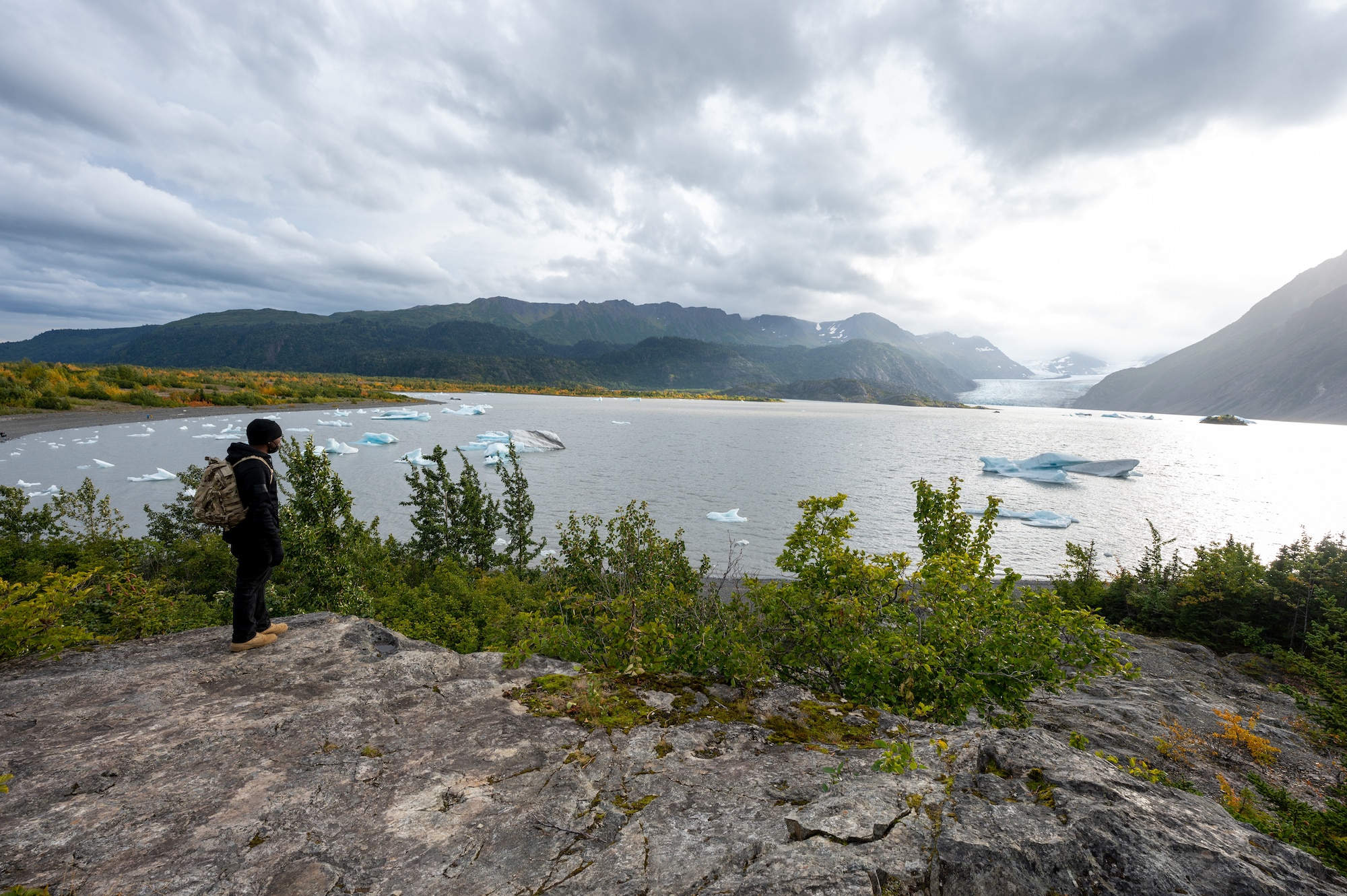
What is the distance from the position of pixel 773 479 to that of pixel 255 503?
43.9m

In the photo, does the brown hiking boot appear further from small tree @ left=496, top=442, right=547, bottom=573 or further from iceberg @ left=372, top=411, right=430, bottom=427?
iceberg @ left=372, top=411, right=430, bottom=427

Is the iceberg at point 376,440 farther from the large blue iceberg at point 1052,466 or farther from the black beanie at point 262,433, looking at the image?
the large blue iceberg at point 1052,466

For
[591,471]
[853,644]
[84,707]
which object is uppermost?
[853,644]

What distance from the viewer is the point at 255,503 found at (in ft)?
21.4

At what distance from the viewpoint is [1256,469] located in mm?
71125

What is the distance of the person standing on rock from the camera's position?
21.3 feet

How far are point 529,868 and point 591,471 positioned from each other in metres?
44.2

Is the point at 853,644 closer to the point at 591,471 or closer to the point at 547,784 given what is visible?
the point at 547,784

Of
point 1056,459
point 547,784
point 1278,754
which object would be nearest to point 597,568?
point 547,784

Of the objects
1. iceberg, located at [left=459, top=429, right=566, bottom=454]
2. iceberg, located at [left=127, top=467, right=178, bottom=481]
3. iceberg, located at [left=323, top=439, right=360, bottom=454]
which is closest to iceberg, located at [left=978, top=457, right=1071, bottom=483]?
iceberg, located at [left=459, top=429, right=566, bottom=454]

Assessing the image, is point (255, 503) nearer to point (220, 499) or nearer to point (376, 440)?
point (220, 499)

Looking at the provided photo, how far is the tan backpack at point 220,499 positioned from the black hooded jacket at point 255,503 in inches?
2.4

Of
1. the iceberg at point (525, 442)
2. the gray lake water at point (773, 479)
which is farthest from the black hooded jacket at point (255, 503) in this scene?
the iceberg at point (525, 442)

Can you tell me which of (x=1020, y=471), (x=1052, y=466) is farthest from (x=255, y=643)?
(x=1052, y=466)
